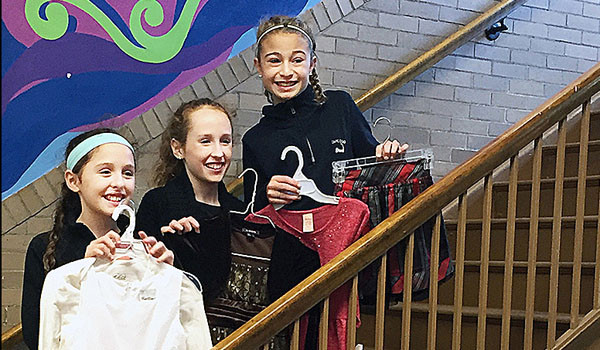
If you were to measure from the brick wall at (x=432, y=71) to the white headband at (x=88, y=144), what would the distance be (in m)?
0.76

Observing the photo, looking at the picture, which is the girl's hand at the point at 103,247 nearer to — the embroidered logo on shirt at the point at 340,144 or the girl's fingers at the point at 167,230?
the girl's fingers at the point at 167,230

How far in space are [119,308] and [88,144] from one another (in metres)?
0.52

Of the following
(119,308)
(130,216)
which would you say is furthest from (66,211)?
(119,308)

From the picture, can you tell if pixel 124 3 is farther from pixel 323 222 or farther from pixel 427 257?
pixel 427 257

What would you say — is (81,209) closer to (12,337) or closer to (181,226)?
(181,226)

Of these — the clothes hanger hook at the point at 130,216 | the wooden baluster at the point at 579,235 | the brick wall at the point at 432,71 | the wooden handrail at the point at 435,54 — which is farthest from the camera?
the wooden handrail at the point at 435,54

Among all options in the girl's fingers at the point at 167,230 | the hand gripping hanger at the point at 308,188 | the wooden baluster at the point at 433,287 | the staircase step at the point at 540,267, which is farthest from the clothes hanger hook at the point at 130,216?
the staircase step at the point at 540,267

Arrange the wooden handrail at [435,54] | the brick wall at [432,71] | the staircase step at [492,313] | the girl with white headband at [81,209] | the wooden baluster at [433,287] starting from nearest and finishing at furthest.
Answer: the girl with white headband at [81,209]
the wooden baluster at [433,287]
the staircase step at [492,313]
the brick wall at [432,71]
the wooden handrail at [435,54]

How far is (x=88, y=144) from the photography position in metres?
2.27

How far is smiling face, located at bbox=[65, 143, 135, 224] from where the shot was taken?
7.29 feet

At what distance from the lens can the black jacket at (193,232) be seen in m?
2.28

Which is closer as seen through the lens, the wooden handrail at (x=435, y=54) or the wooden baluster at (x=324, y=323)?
the wooden baluster at (x=324, y=323)

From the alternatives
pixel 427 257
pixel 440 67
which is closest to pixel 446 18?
pixel 440 67

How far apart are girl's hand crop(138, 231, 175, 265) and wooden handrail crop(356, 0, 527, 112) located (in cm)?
170
